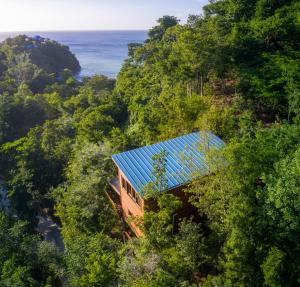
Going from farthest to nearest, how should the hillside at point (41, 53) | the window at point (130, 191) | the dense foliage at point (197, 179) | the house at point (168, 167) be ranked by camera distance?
the hillside at point (41, 53) → the window at point (130, 191) → the house at point (168, 167) → the dense foliage at point (197, 179)

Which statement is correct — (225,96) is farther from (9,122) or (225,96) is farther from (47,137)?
(9,122)

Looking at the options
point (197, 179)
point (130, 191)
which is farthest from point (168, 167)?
point (130, 191)

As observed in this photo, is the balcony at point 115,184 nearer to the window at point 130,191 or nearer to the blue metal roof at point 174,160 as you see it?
the window at point 130,191

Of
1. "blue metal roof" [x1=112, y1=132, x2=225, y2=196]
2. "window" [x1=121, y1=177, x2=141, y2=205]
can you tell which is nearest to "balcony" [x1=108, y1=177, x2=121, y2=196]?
"window" [x1=121, y1=177, x2=141, y2=205]

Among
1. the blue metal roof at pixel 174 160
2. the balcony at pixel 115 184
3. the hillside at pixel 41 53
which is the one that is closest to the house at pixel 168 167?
the blue metal roof at pixel 174 160

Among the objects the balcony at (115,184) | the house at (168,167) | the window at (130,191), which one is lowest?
the balcony at (115,184)

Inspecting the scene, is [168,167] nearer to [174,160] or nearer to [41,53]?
[174,160]
